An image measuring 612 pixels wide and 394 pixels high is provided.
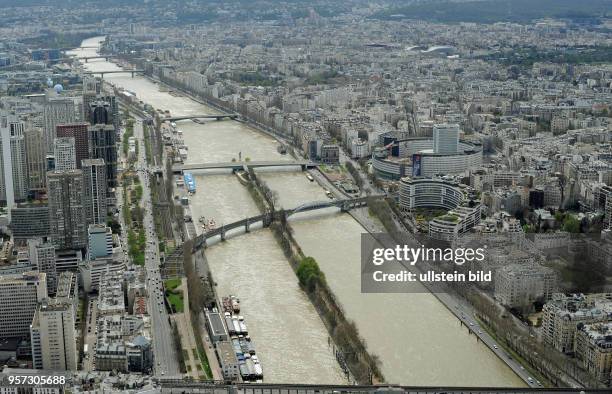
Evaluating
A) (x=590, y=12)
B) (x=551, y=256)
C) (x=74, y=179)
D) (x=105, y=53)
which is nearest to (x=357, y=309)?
(x=551, y=256)

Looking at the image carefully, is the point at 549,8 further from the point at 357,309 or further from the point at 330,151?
the point at 357,309

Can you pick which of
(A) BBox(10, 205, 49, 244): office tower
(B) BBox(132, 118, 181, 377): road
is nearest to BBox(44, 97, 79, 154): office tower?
(B) BBox(132, 118, 181, 377): road

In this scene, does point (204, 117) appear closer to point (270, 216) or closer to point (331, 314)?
point (270, 216)

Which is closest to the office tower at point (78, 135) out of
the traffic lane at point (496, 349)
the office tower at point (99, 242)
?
the office tower at point (99, 242)

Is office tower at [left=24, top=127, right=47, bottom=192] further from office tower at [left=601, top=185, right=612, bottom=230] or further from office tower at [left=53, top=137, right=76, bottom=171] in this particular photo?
office tower at [left=601, top=185, right=612, bottom=230]

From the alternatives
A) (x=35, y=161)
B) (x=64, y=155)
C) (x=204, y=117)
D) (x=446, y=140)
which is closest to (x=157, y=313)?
(x=64, y=155)
